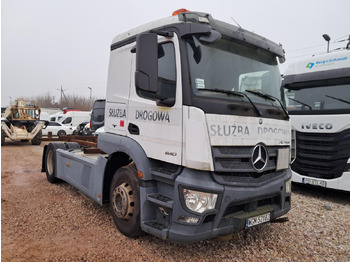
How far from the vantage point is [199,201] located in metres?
2.80

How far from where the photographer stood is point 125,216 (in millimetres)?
3498

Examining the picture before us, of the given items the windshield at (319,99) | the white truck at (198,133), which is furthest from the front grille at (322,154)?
the white truck at (198,133)

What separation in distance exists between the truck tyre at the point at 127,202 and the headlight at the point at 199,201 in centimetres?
81

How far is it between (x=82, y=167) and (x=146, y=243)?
1.92 metres

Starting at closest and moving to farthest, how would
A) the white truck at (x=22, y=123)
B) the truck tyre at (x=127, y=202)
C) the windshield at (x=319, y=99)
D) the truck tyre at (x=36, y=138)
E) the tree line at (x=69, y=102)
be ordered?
the truck tyre at (x=127, y=202), the windshield at (x=319, y=99), the white truck at (x=22, y=123), the truck tyre at (x=36, y=138), the tree line at (x=69, y=102)

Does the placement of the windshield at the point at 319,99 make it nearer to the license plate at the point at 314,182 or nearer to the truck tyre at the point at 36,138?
the license plate at the point at 314,182

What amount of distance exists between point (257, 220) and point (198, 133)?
1.24 m

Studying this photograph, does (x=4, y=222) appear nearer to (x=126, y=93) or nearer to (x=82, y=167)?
(x=82, y=167)

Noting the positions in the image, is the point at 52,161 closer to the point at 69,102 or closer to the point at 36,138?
the point at 36,138

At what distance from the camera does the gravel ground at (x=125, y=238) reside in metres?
3.23

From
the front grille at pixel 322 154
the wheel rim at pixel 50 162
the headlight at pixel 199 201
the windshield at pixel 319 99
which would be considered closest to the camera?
the headlight at pixel 199 201

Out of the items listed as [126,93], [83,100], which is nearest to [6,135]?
[126,93]

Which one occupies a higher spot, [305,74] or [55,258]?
[305,74]

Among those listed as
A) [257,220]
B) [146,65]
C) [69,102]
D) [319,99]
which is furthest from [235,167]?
[69,102]
